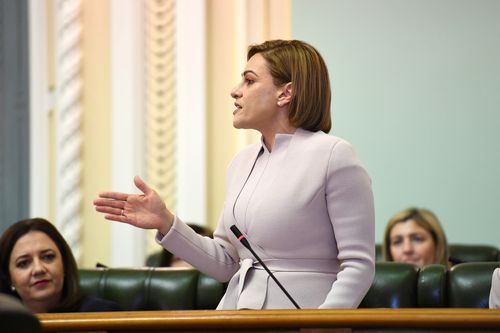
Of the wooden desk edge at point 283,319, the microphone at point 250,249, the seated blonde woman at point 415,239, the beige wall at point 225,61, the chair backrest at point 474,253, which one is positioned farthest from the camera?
the beige wall at point 225,61

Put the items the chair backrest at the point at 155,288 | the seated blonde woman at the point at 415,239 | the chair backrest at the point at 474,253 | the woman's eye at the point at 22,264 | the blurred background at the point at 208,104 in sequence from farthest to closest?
the blurred background at the point at 208,104 → the seated blonde woman at the point at 415,239 → the chair backrest at the point at 474,253 → the woman's eye at the point at 22,264 → the chair backrest at the point at 155,288

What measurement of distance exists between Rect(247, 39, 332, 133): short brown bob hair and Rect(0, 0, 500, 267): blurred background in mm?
2843

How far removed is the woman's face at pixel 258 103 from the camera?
9.35 ft

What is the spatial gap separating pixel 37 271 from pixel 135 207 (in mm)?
1221

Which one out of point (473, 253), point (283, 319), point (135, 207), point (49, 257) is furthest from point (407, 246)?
point (283, 319)

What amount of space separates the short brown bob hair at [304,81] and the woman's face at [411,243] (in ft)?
7.62

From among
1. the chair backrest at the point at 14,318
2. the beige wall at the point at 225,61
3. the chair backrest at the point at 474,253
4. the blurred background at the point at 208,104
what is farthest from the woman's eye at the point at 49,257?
the chair backrest at the point at 14,318

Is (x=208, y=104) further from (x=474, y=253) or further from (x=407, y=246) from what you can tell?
(x=474, y=253)

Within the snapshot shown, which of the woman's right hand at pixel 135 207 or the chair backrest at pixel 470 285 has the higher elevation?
the woman's right hand at pixel 135 207

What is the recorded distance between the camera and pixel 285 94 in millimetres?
2850

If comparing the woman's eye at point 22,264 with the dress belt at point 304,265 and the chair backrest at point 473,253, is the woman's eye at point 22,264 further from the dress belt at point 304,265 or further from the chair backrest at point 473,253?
the chair backrest at point 473,253

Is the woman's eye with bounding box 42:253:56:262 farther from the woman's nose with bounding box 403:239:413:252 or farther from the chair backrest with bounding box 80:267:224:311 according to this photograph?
the woman's nose with bounding box 403:239:413:252

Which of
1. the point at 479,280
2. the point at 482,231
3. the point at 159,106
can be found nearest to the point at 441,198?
the point at 482,231

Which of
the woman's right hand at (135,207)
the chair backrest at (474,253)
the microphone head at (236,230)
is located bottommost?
the chair backrest at (474,253)
